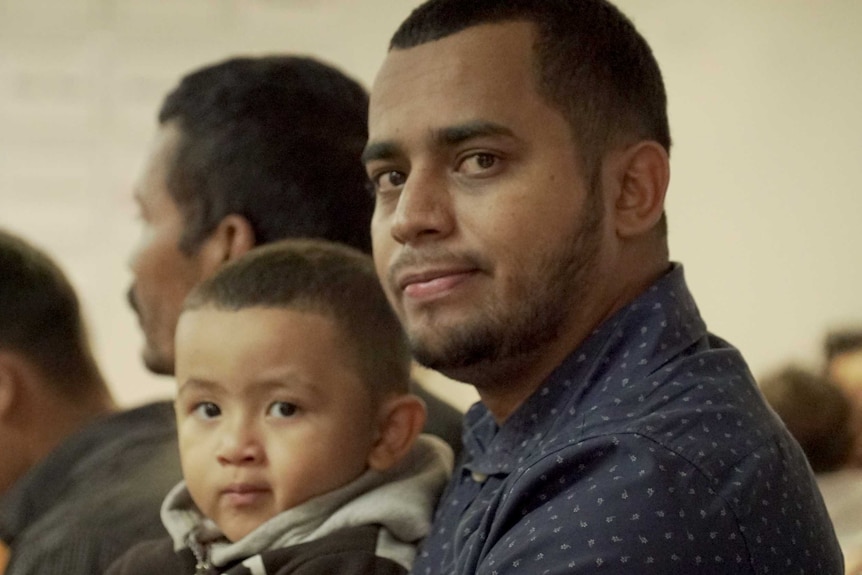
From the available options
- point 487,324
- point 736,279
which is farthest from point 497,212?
point 736,279

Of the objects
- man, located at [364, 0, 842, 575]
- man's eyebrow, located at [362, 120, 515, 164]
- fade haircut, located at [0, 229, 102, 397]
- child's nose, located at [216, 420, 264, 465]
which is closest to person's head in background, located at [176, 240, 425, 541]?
child's nose, located at [216, 420, 264, 465]

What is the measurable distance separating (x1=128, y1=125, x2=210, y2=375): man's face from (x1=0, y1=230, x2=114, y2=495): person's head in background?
13cm

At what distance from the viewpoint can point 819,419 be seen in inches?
77.5

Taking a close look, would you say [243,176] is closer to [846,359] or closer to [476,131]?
[476,131]

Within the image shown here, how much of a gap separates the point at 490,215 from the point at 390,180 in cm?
14

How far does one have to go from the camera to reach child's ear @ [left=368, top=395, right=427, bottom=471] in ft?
3.89

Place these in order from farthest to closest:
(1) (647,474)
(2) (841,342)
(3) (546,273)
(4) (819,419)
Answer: (2) (841,342) → (4) (819,419) → (3) (546,273) → (1) (647,474)

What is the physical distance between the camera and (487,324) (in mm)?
985

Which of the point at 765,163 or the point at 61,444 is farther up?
Result: the point at 765,163

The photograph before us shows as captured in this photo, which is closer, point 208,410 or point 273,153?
point 208,410

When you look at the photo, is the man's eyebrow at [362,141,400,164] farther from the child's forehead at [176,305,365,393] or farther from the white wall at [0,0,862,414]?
the white wall at [0,0,862,414]

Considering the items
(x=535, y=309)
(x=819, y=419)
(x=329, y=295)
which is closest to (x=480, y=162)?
(x=535, y=309)

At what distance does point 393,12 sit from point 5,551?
4.58ft

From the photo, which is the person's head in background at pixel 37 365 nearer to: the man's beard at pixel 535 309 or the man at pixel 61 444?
the man at pixel 61 444
